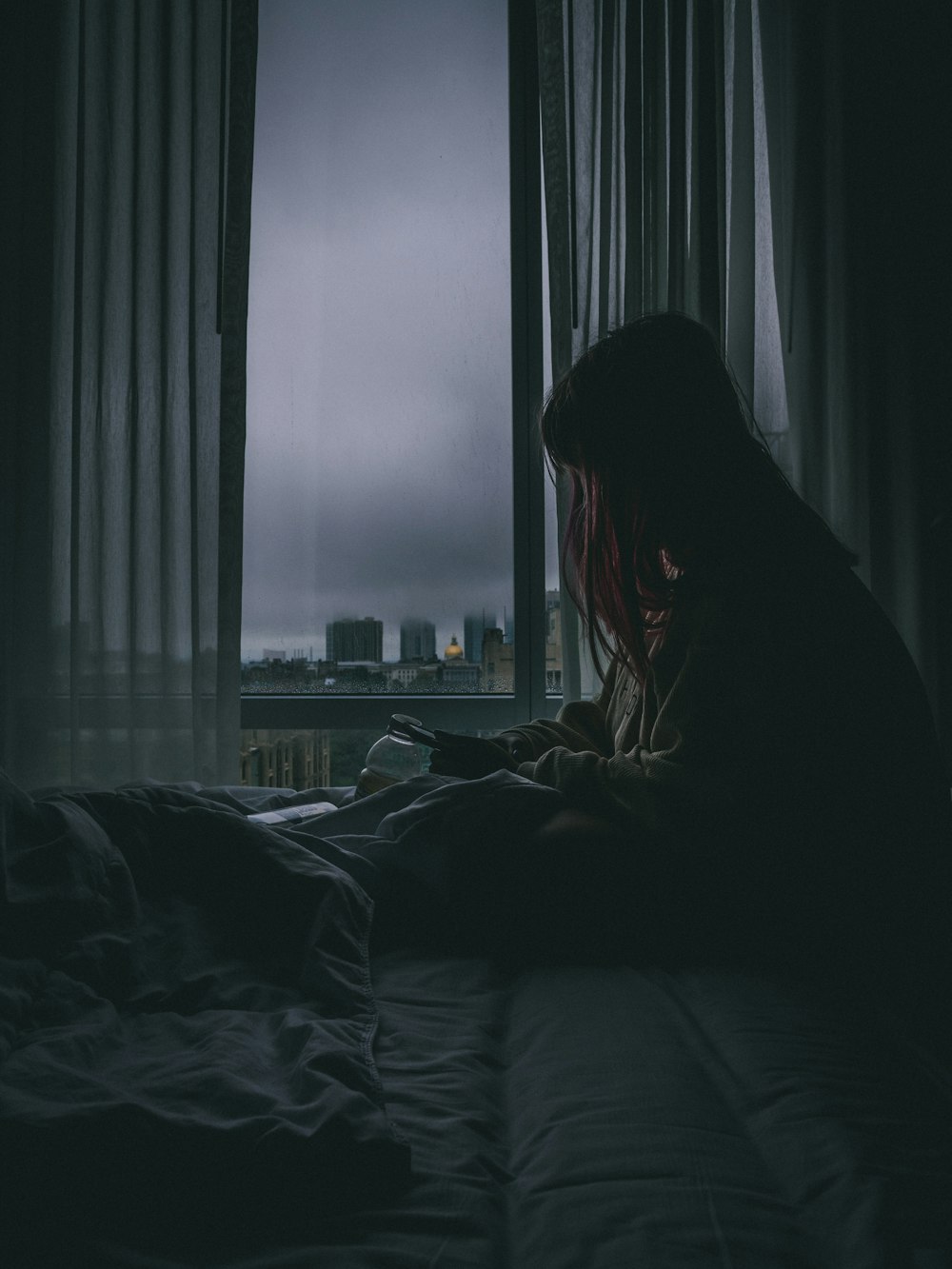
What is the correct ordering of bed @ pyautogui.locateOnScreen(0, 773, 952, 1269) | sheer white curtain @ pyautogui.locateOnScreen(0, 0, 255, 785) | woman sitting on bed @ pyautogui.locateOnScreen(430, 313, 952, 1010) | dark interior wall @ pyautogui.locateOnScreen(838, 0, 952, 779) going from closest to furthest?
bed @ pyautogui.locateOnScreen(0, 773, 952, 1269) < woman sitting on bed @ pyautogui.locateOnScreen(430, 313, 952, 1010) < dark interior wall @ pyautogui.locateOnScreen(838, 0, 952, 779) < sheer white curtain @ pyautogui.locateOnScreen(0, 0, 255, 785)

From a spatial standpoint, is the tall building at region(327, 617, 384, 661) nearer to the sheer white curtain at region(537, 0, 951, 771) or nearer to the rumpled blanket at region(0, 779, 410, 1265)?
the sheer white curtain at region(537, 0, 951, 771)

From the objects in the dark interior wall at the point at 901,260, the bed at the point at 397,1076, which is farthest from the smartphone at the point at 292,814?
the dark interior wall at the point at 901,260

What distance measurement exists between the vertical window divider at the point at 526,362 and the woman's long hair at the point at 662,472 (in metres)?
1.02

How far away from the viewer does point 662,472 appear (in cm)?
103

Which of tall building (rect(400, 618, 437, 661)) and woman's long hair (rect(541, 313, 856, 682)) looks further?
tall building (rect(400, 618, 437, 661))

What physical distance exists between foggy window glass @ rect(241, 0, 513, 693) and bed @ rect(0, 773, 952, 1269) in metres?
1.43

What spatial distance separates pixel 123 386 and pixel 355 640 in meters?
0.90

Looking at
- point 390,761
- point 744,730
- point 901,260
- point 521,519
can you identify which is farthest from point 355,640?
point 901,260

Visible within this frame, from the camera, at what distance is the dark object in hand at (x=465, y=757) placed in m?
1.06

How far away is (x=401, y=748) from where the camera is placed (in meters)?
1.32

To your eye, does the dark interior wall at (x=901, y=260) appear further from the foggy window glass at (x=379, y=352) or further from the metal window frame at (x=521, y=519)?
the foggy window glass at (x=379, y=352)

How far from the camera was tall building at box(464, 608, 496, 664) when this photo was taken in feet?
7.26

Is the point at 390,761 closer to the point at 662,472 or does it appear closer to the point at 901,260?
the point at 662,472

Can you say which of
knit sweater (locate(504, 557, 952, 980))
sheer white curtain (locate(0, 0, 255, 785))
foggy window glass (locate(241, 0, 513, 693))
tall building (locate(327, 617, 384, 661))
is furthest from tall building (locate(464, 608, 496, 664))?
knit sweater (locate(504, 557, 952, 980))
